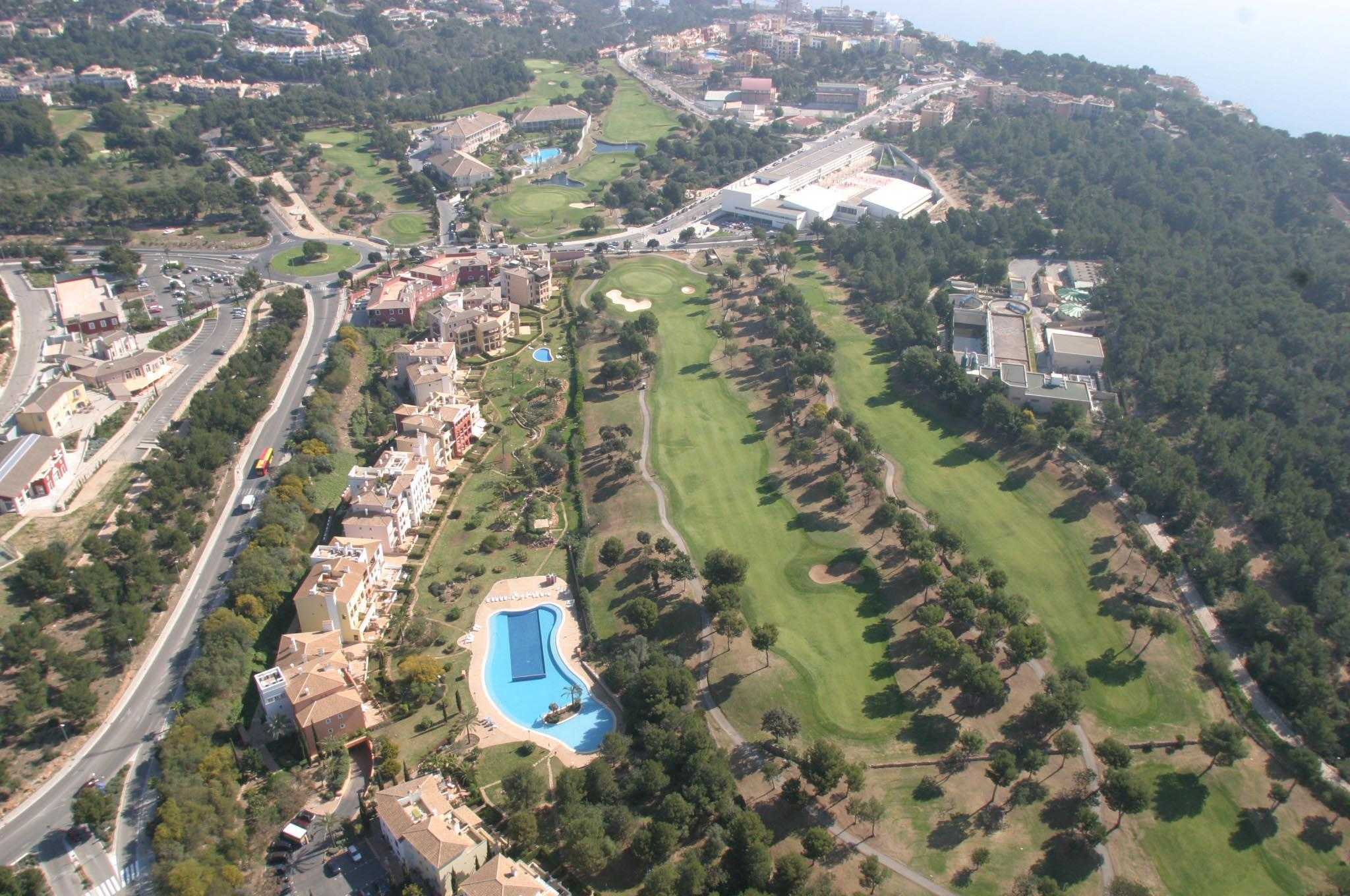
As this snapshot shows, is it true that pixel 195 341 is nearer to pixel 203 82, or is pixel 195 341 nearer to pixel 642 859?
pixel 642 859

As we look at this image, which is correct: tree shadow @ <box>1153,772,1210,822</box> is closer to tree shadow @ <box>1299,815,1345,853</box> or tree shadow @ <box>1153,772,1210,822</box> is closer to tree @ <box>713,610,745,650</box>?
tree shadow @ <box>1299,815,1345,853</box>

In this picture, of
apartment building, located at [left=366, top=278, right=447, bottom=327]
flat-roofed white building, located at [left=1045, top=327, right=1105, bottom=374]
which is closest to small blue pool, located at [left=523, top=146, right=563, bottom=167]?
apartment building, located at [left=366, top=278, right=447, bottom=327]

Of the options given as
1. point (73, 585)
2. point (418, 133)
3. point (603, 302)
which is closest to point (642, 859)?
point (73, 585)

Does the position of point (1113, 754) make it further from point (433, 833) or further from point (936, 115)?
point (936, 115)

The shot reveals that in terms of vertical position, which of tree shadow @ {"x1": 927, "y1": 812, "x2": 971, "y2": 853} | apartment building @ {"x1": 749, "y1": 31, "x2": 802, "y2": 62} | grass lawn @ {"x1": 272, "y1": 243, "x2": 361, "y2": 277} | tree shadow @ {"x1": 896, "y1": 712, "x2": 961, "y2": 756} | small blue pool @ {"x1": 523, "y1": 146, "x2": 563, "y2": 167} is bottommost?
tree shadow @ {"x1": 927, "y1": 812, "x2": 971, "y2": 853}

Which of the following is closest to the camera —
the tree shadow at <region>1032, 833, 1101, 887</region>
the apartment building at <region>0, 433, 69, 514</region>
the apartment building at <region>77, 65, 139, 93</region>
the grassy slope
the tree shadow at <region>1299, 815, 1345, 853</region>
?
the tree shadow at <region>1032, 833, 1101, 887</region>

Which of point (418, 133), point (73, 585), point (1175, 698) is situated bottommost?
point (1175, 698)

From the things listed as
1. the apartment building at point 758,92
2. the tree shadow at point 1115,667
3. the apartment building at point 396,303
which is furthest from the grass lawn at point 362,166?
the tree shadow at point 1115,667

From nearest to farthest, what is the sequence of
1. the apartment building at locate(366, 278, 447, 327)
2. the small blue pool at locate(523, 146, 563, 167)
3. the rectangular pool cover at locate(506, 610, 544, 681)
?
the rectangular pool cover at locate(506, 610, 544, 681), the apartment building at locate(366, 278, 447, 327), the small blue pool at locate(523, 146, 563, 167)
